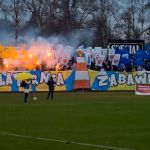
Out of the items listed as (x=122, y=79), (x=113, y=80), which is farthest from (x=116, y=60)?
(x=113, y=80)

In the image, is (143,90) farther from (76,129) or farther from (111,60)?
(76,129)

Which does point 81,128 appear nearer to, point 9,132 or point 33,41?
point 9,132

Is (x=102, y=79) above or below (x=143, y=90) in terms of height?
above

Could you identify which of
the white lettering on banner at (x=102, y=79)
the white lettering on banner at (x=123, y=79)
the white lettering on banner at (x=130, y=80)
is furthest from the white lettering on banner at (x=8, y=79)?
the white lettering on banner at (x=130, y=80)

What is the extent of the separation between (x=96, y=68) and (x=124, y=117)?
36.1 meters

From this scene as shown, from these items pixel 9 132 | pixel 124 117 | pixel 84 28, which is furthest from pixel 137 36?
pixel 9 132

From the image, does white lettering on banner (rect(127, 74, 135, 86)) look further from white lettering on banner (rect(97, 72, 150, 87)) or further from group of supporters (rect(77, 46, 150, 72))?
group of supporters (rect(77, 46, 150, 72))

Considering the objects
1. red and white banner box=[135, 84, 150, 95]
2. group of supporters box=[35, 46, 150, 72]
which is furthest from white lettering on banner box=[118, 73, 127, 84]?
red and white banner box=[135, 84, 150, 95]

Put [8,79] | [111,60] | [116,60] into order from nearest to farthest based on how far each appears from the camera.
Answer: [8,79] → [116,60] → [111,60]

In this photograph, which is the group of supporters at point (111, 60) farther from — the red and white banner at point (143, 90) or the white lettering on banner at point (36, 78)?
the red and white banner at point (143, 90)

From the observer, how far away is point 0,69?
6088 cm

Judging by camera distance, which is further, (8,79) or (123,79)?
(123,79)

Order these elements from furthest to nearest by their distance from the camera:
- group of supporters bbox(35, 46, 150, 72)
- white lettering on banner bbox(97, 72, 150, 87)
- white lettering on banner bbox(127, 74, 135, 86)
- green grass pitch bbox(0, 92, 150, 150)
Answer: group of supporters bbox(35, 46, 150, 72)
white lettering on banner bbox(127, 74, 135, 86)
white lettering on banner bbox(97, 72, 150, 87)
green grass pitch bbox(0, 92, 150, 150)

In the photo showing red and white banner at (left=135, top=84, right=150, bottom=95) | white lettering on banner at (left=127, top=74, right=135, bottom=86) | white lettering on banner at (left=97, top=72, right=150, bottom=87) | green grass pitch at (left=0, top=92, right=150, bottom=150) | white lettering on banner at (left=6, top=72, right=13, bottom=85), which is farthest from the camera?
white lettering on banner at (left=127, top=74, right=135, bottom=86)
